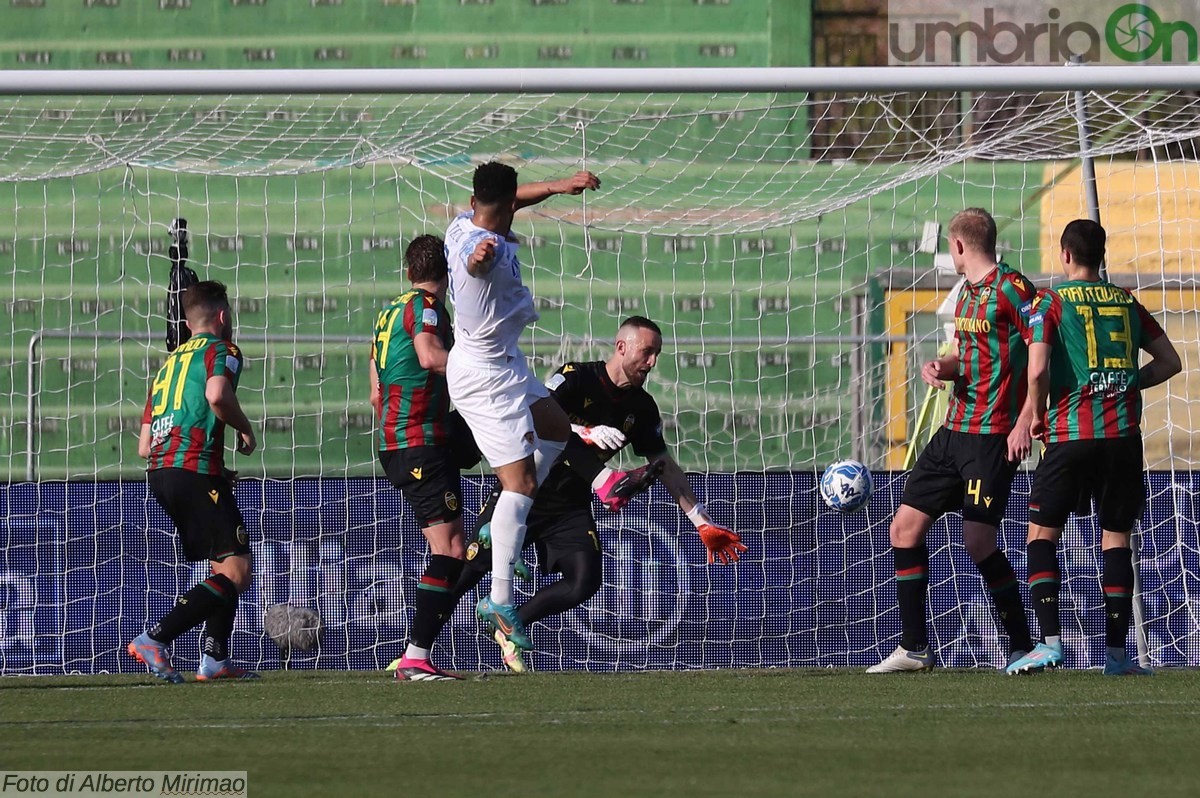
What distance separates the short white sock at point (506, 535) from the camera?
224 inches

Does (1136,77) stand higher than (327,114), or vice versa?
(327,114)

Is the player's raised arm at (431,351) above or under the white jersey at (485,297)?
under

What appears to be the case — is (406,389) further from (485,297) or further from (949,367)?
(949,367)

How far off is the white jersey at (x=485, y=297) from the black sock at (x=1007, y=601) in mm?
1977

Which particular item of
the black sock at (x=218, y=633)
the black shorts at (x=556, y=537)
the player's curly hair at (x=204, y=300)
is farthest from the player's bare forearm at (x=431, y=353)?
the black sock at (x=218, y=633)

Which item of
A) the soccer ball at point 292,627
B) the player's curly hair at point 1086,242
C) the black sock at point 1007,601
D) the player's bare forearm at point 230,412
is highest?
the player's curly hair at point 1086,242

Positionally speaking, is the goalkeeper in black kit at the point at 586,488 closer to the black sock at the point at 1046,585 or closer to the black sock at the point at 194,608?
the black sock at the point at 194,608

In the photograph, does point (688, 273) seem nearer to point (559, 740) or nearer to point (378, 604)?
point (378, 604)

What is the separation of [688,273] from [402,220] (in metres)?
2.17

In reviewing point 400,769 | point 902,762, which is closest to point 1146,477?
point 902,762

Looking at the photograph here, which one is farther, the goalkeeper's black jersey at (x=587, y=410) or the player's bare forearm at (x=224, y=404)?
the goalkeeper's black jersey at (x=587, y=410)

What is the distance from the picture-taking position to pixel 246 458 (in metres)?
11.6

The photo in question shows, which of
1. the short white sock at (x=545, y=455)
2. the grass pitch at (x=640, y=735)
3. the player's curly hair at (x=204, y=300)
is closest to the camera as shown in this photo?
the grass pitch at (x=640, y=735)

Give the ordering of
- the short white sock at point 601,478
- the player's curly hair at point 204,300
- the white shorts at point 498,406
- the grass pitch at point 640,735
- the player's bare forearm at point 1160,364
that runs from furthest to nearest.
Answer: the player's curly hair at point 204,300, the short white sock at point 601,478, the player's bare forearm at point 1160,364, the white shorts at point 498,406, the grass pitch at point 640,735
